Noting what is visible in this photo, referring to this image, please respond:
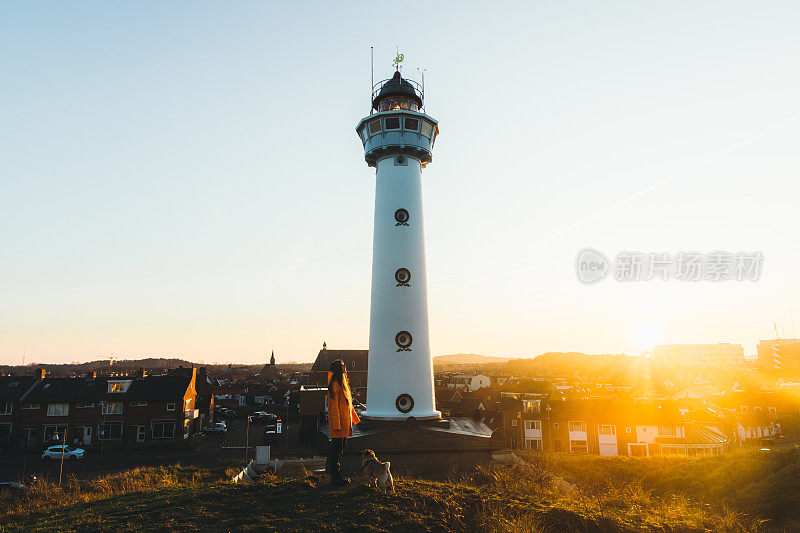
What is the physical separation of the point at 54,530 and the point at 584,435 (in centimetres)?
5482

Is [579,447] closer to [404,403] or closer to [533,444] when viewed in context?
[533,444]

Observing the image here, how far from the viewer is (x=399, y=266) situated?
25359 mm

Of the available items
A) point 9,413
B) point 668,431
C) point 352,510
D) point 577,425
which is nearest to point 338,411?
point 352,510

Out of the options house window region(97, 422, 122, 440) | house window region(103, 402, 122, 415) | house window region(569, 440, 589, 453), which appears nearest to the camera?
house window region(97, 422, 122, 440)

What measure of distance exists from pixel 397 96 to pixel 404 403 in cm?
1700

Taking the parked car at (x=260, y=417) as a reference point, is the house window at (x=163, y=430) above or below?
above

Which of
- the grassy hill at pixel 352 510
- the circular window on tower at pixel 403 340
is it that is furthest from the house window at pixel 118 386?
the grassy hill at pixel 352 510

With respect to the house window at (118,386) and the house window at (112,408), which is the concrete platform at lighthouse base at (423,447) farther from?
the house window at (118,386)

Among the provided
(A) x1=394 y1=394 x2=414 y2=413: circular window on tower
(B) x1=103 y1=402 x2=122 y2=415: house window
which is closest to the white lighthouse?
(A) x1=394 y1=394 x2=414 y2=413: circular window on tower

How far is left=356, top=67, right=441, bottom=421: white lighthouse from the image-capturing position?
24547 millimetres

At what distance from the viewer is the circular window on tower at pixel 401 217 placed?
→ 84.8 feet

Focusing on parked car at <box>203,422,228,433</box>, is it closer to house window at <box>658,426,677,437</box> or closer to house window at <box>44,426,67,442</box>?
house window at <box>44,426,67,442</box>

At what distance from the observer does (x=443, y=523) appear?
952cm

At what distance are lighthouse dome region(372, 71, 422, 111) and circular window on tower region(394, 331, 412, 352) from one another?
1287 cm
